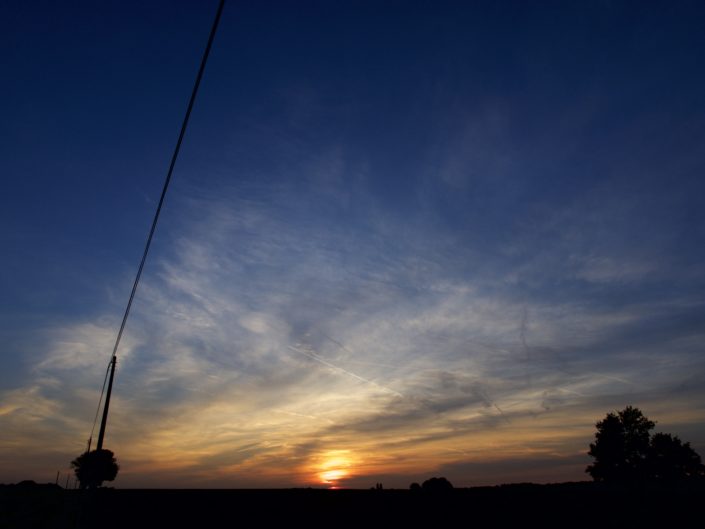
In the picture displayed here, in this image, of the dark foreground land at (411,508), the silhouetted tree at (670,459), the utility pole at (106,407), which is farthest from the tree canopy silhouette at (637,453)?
the utility pole at (106,407)

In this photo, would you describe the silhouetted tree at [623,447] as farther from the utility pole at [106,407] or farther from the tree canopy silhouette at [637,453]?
the utility pole at [106,407]

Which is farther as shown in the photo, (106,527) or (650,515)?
(106,527)

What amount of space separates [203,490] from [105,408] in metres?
8.68

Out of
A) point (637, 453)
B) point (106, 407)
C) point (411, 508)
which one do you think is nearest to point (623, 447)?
point (637, 453)

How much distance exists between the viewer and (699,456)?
212 ft

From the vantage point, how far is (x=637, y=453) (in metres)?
62.7

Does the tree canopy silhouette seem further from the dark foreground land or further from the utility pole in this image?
the utility pole

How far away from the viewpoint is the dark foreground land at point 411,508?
18750 mm

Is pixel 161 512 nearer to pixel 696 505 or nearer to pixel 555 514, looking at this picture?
pixel 555 514

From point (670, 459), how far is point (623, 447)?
5951 mm

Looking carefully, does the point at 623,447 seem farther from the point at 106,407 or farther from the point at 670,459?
the point at 106,407

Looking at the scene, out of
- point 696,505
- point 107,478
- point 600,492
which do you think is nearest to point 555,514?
point 600,492

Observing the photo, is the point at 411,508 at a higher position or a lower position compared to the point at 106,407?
lower

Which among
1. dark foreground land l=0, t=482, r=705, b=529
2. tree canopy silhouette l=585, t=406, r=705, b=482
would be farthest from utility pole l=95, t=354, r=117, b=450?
tree canopy silhouette l=585, t=406, r=705, b=482
